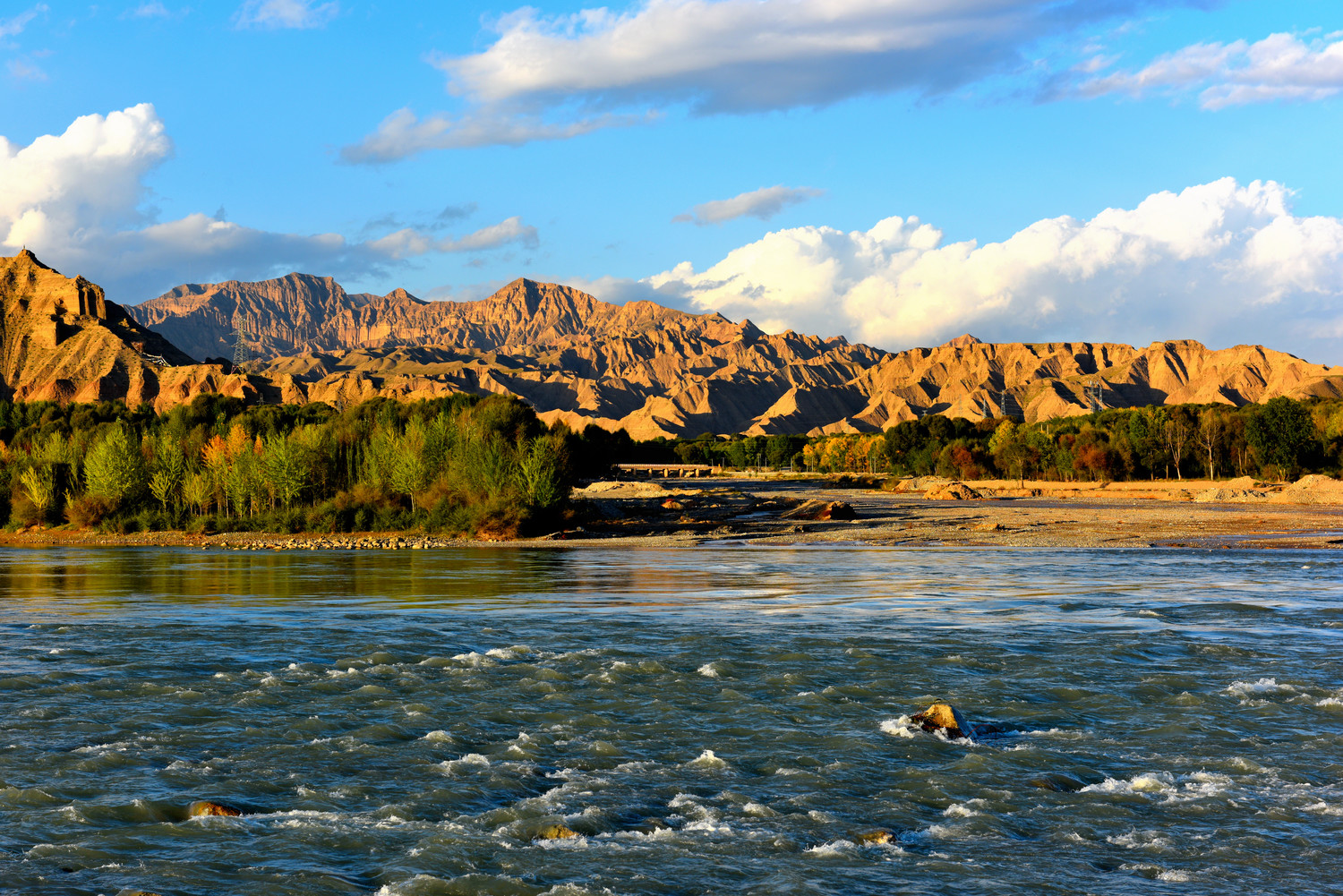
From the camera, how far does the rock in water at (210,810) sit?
1291 centimetres

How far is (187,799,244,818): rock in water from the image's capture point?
12914 millimetres

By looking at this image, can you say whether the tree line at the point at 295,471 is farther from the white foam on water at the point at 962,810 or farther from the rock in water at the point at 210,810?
the white foam on water at the point at 962,810

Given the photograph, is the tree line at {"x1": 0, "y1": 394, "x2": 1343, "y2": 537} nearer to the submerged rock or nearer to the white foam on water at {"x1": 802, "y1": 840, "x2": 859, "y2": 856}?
the submerged rock

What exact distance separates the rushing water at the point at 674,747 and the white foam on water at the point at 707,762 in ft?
0.14

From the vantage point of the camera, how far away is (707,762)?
15.3 meters

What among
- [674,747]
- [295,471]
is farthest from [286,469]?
[674,747]

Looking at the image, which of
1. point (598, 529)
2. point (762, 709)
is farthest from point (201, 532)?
point (762, 709)

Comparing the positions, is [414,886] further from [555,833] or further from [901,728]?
[901,728]

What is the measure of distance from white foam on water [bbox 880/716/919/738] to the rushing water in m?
0.06

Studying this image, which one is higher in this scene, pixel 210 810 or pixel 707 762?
pixel 210 810

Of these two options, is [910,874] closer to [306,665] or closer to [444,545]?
[306,665]

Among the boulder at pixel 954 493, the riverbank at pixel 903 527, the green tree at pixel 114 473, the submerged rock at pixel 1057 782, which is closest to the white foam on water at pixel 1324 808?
the submerged rock at pixel 1057 782

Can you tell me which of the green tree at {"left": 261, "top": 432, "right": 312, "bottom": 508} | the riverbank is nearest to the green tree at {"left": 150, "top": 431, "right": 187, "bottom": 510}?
the riverbank

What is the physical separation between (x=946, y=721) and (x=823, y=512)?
72.1 m
